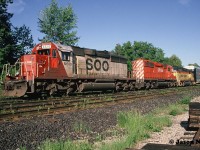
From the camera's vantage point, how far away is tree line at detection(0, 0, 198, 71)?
95.3ft

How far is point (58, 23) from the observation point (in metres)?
49.2

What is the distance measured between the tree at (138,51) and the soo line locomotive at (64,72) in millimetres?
52743

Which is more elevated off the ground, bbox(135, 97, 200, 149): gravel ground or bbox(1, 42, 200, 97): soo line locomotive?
bbox(1, 42, 200, 97): soo line locomotive

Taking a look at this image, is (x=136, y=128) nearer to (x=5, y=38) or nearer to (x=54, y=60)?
(x=54, y=60)

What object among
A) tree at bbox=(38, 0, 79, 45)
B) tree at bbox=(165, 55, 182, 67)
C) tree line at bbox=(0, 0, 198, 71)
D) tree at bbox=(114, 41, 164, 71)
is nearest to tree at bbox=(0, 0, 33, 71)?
tree line at bbox=(0, 0, 198, 71)

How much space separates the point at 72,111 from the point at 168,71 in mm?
28782

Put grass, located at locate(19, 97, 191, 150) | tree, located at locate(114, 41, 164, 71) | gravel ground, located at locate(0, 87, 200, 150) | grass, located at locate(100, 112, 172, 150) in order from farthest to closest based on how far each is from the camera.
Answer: tree, located at locate(114, 41, 164, 71) → gravel ground, located at locate(0, 87, 200, 150) → grass, located at locate(100, 112, 172, 150) → grass, located at locate(19, 97, 191, 150)

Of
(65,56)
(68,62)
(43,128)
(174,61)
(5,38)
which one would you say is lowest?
(43,128)

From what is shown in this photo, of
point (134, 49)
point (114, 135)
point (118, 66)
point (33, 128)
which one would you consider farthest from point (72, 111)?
point (134, 49)

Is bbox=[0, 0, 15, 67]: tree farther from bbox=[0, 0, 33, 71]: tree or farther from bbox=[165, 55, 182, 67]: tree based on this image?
bbox=[165, 55, 182, 67]: tree

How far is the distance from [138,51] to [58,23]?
3968cm

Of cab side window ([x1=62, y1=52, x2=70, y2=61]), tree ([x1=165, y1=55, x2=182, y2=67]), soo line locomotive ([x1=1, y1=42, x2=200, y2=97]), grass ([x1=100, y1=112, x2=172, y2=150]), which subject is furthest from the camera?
tree ([x1=165, y1=55, x2=182, y2=67])

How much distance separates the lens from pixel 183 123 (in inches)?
364

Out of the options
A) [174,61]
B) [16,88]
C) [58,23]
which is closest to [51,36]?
[58,23]
